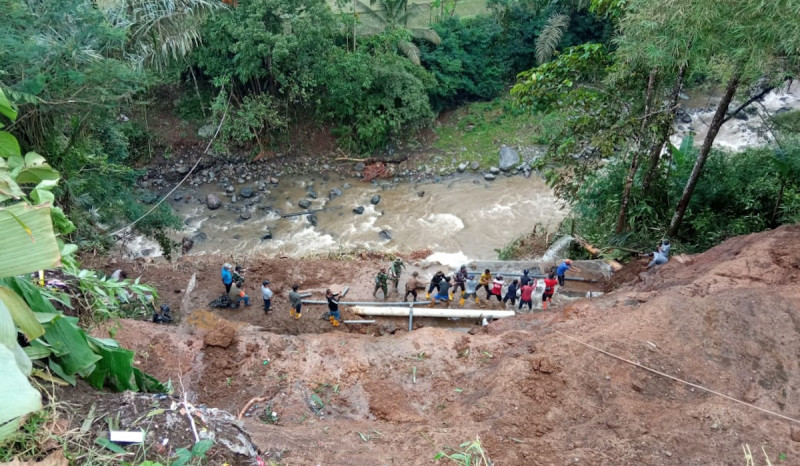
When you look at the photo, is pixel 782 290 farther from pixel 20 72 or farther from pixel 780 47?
pixel 20 72

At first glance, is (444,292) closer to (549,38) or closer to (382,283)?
(382,283)

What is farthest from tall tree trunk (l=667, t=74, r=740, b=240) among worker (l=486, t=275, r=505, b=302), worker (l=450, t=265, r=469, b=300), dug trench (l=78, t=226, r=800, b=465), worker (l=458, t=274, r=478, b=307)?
worker (l=450, t=265, r=469, b=300)

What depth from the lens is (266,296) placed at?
29.3 feet

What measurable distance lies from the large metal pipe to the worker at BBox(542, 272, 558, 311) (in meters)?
0.69

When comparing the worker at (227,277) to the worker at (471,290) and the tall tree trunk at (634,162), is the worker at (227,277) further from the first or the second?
the tall tree trunk at (634,162)

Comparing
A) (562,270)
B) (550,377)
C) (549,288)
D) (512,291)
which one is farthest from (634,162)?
(550,377)

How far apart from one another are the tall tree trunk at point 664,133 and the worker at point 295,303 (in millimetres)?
7129

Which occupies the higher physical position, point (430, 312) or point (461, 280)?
point (461, 280)

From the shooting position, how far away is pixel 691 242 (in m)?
10.1

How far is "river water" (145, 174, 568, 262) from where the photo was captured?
1440 cm

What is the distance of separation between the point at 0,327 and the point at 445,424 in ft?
12.9

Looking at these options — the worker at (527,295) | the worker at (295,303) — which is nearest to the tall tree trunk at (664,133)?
the worker at (527,295)

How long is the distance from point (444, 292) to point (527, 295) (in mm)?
1469

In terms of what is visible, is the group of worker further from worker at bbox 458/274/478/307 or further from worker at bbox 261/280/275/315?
worker at bbox 261/280/275/315
